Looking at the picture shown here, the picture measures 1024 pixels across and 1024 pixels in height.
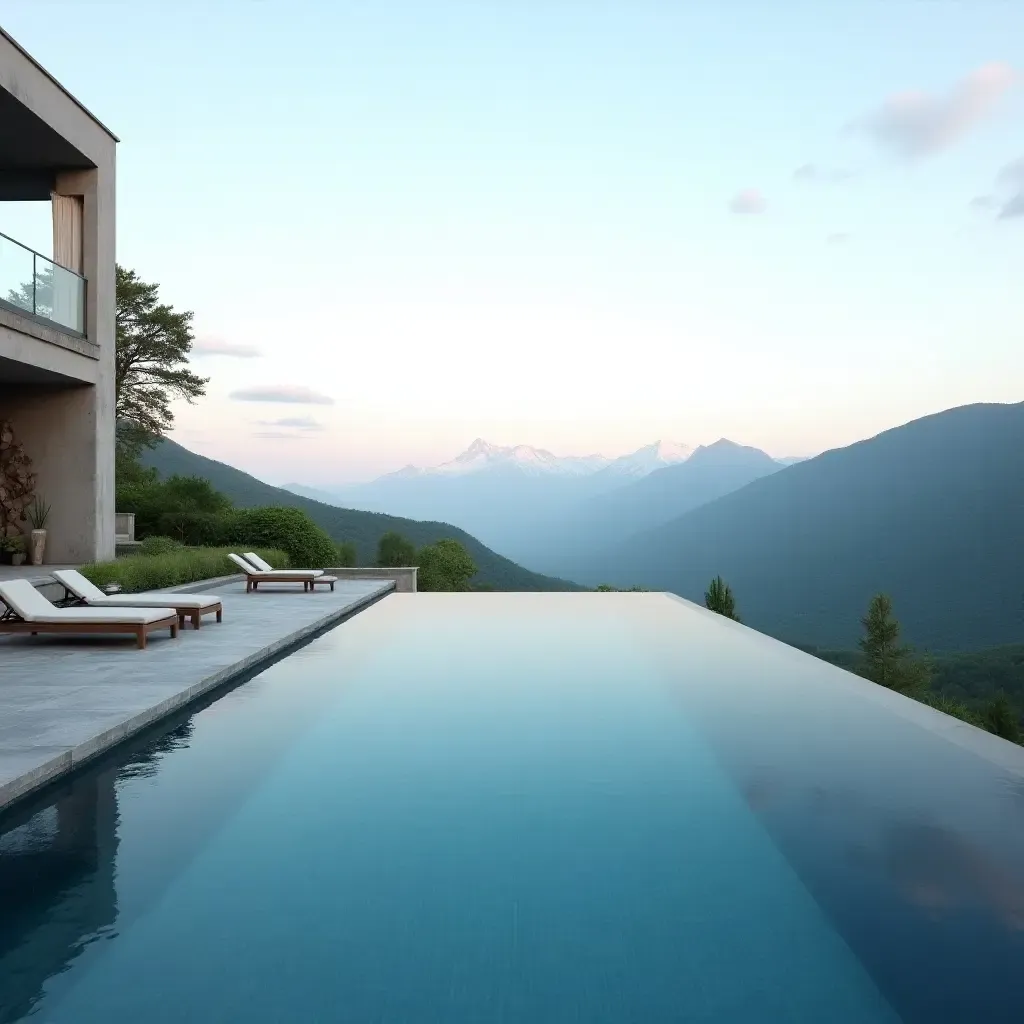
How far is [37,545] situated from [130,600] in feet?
17.7

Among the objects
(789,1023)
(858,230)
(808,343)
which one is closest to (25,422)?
(789,1023)

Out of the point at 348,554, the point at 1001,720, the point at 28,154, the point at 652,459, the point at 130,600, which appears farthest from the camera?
the point at 652,459

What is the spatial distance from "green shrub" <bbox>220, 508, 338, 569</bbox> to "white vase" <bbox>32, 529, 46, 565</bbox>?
6.15 m

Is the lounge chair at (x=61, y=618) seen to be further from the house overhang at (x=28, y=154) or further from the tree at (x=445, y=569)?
the tree at (x=445, y=569)

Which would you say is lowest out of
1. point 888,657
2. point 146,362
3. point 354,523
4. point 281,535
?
point 888,657

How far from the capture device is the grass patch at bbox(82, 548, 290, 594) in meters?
13.1

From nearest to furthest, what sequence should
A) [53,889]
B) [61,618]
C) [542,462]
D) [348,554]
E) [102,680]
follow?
[53,889] < [102,680] < [61,618] < [348,554] < [542,462]

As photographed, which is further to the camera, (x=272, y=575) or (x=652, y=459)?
(x=652, y=459)

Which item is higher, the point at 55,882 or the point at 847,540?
the point at 847,540

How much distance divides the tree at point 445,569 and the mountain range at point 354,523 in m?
39.3

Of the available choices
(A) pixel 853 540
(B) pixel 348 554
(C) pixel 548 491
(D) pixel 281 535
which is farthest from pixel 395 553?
(C) pixel 548 491

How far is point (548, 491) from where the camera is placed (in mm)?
179750

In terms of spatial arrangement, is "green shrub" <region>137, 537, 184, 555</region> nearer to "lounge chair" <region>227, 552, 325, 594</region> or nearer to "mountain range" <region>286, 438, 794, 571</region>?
"lounge chair" <region>227, 552, 325, 594</region>

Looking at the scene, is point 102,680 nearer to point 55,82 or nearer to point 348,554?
point 55,82
